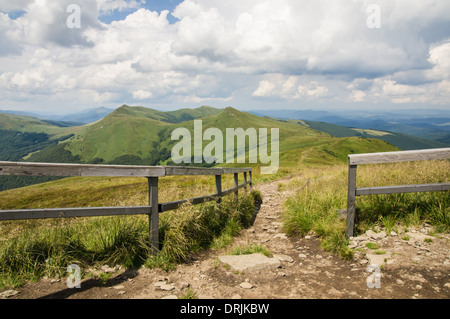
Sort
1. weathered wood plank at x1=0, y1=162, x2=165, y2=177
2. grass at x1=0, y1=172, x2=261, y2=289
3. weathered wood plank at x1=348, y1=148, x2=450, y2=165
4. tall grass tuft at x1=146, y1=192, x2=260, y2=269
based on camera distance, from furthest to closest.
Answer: weathered wood plank at x1=348, y1=148, x2=450, y2=165
tall grass tuft at x1=146, y1=192, x2=260, y2=269
grass at x1=0, y1=172, x2=261, y2=289
weathered wood plank at x1=0, y1=162, x2=165, y2=177

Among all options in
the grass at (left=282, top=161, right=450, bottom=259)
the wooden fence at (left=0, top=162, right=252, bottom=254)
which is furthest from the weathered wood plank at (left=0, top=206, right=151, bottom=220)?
the grass at (left=282, top=161, right=450, bottom=259)

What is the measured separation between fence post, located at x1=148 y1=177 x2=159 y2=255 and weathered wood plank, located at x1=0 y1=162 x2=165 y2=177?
0.76 feet

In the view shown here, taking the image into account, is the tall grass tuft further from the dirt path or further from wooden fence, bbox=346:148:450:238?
wooden fence, bbox=346:148:450:238

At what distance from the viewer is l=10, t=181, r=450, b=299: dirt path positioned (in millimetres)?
4445

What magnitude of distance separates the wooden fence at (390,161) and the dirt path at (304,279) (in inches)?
30.3

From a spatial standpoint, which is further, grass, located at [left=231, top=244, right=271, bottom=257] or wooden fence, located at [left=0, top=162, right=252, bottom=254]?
grass, located at [left=231, top=244, right=271, bottom=257]

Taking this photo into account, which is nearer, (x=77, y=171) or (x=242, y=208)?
(x=77, y=171)

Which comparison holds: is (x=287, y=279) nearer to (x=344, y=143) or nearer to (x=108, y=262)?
(x=108, y=262)

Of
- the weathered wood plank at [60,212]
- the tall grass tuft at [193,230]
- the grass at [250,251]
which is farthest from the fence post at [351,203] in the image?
the weathered wood plank at [60,212]

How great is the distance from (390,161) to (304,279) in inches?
129

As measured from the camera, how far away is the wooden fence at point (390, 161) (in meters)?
5.90

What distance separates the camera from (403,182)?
8.29 metres
